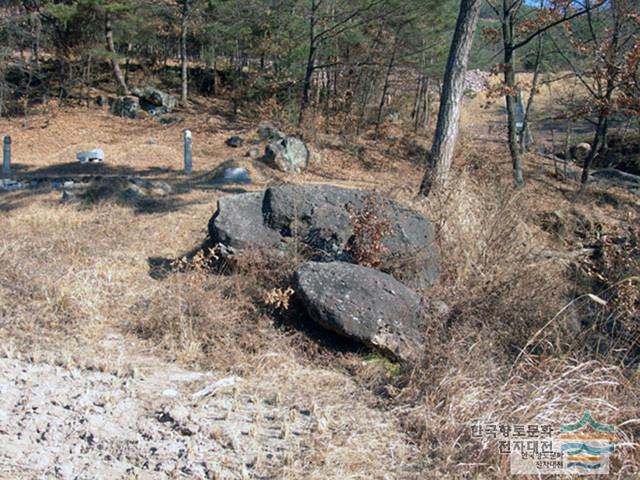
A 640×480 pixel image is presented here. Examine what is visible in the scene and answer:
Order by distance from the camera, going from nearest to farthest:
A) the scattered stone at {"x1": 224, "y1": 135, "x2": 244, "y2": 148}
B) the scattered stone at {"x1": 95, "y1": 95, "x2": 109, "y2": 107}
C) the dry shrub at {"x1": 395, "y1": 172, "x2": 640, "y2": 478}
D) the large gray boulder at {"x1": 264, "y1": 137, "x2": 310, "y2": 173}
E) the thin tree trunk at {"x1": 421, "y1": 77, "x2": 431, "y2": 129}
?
the dry shrub at {"x1": 395, "y1": 172, "x2": 640, "y2": 478}, the large gray boulder at {"x1": 264, "y1": 137, "x2": 310, "y2": 173}, the scattered stone at {"x1": 224, "y1": 135, "x2": 244, "y2": 148}, the scattered stone at {"x1": 95, "y1": 95, "x2": 109, "y2": 107}, the thin tree trunk at {"x1": 421, "y1": 77, "x2": 431, "y2": 129}

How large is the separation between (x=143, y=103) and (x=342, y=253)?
16754 millimetres

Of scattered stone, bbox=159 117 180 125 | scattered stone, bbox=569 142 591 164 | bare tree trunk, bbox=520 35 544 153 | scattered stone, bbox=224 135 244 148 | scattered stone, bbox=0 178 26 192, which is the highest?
bare tree trunk, bbox=520 35 544 153

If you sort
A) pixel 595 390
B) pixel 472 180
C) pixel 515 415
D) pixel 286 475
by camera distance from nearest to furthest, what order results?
pixel 286 475
pixel 515 415
pixel 595 390
pixel 472 180

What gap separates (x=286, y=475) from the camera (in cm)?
335

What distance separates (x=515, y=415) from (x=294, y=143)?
35.7ft

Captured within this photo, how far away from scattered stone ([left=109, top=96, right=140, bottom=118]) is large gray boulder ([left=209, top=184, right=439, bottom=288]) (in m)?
14.9

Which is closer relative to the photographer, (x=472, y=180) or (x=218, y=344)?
(x=218, y=344)

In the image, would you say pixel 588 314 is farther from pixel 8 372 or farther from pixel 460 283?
pixel 8 372

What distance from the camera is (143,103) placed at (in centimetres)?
2100

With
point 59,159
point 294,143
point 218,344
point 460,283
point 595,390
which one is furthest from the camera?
point 59,159

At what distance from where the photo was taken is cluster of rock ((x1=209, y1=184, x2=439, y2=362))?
198 inches

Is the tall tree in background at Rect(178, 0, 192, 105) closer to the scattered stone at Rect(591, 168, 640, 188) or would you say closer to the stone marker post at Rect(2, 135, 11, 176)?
the stone marker post at Rect(2, 135, 11, 176)

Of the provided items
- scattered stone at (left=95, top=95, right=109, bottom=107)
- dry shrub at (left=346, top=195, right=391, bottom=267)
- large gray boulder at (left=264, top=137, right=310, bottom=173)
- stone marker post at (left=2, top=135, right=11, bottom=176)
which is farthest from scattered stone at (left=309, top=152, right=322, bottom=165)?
scattered stone at (left=95, top=95, right=109, bottom=107)

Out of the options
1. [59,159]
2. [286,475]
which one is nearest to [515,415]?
[286,475]
